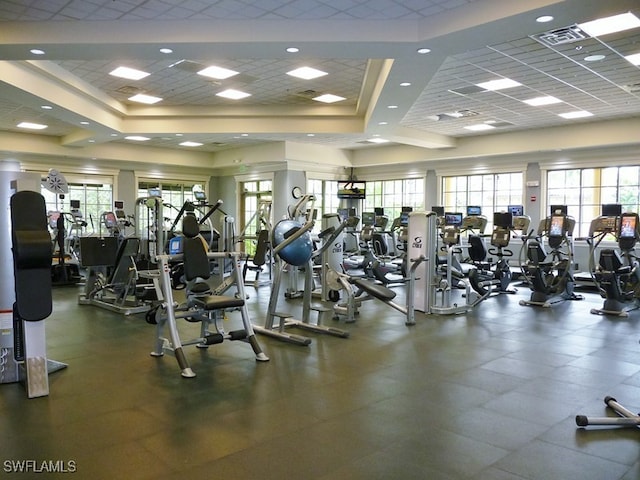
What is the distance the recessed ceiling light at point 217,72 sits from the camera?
24.8ft

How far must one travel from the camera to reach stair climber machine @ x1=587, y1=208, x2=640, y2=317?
7.32 m

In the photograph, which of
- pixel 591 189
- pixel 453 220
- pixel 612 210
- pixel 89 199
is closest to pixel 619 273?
pixel 612 210

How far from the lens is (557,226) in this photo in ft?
27.9

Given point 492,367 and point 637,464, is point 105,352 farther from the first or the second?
point 637,464

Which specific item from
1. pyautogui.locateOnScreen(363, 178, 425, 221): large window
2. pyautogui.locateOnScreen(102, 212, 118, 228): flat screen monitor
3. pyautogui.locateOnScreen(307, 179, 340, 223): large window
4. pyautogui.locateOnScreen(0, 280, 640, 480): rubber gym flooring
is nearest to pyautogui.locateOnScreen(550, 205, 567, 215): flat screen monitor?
pyautogui.locateOnScreen(0, 280, 640, 480): rubber gym flooring

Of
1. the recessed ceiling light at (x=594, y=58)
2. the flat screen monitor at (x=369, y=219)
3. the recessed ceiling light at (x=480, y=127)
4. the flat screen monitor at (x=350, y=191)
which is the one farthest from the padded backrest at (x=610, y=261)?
the flat screen monitor at (x=350, y=191)

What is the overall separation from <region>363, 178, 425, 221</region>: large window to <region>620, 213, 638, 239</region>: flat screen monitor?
271 inches

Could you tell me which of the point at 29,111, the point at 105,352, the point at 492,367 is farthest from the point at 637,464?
the point at 29,111

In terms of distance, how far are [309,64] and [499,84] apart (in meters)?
3.07

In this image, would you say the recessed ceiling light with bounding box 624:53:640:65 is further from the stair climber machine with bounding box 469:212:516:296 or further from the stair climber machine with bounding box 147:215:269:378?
the stair climber machine with bounding box 147:215:269:378

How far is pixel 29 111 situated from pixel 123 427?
334 inches

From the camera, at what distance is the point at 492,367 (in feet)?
15.3

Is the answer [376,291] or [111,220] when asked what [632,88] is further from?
[111,220]

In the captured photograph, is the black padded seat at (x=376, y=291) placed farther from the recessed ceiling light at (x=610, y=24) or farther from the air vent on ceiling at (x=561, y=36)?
the recessed ceiling light at (x=610, y=24)
